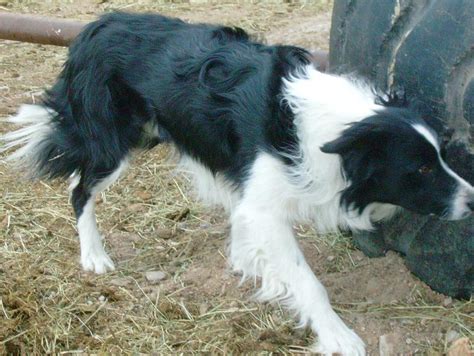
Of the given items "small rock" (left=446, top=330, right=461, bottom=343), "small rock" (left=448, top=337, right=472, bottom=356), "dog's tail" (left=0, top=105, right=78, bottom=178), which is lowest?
"dog's tail" (left=0, top=105, right=78, bottom=178)

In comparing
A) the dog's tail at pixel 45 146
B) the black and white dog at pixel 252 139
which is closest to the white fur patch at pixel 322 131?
the black and white dog at pixel 252 139

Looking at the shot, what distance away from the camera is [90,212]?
16.4 feet

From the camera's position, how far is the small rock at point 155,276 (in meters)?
4.79

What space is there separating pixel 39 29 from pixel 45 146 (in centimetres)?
156

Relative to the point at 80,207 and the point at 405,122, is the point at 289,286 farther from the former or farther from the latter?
the point at 80,207

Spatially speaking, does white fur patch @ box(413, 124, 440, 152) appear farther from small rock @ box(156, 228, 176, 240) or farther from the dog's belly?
small rock @ box(156, 228, 176, 240)

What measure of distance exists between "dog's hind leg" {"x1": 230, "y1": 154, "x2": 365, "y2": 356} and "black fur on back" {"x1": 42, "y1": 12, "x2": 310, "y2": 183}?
0.14 meters

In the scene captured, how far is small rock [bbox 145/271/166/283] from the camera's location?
4.79 metres

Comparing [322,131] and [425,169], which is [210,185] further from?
[425,169]

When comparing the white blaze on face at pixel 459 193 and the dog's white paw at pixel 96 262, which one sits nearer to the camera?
the white blaze on face at pixel 459 193

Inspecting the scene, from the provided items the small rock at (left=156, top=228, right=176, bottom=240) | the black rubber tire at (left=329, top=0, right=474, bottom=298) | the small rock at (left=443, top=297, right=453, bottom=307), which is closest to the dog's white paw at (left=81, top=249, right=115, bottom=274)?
the small rock at (left=156, top=228, right=176, bottom=240)

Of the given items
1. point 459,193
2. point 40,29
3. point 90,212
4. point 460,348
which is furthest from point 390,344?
point 40,29

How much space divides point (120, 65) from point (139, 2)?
5.04 meters

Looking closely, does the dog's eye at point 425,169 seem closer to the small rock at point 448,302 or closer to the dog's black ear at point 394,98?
the dog's black ear at point 394,98
